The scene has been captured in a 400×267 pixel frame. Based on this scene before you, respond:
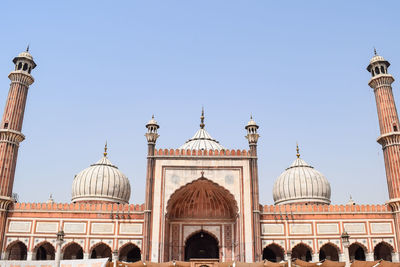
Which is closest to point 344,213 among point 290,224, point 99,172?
→ point 290,224

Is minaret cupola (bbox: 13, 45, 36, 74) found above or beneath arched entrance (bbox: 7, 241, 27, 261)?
above

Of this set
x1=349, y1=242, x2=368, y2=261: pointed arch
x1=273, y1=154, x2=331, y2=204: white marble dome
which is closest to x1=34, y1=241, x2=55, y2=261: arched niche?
x1=273, y1=154, x2=331, y2=204: white marble dome

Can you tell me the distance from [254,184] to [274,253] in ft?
16.8

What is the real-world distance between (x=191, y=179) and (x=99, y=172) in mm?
7832

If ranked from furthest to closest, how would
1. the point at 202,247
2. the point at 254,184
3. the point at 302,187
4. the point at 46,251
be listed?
the point at 302,187 < the point at 202,247 < the point at 46,251 < the point at 254,184

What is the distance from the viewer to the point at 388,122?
22047 mm

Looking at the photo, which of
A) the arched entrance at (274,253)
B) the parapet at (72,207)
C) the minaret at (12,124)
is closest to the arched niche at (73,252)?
the parapet at (72,207)

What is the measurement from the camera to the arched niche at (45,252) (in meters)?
21.3

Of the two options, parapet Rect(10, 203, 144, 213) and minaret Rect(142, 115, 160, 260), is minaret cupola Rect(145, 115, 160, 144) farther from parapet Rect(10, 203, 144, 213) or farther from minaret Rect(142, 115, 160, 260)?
parapet Rect(10, 203, 144, 213)

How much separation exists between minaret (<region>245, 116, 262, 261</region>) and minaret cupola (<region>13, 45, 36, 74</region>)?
13.7 meters

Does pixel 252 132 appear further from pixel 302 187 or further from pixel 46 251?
pixel 46 251

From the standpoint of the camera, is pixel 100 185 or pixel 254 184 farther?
pixel 100 185

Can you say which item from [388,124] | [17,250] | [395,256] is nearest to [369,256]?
[395,256]

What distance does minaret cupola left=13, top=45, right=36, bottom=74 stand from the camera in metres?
23.1
